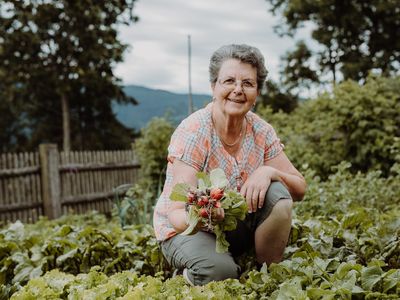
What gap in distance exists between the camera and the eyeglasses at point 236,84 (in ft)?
8.84

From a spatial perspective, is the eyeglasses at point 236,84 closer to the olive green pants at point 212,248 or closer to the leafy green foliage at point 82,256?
the olive green pants at point 212,248

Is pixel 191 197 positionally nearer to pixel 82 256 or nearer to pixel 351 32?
pixel 82 256

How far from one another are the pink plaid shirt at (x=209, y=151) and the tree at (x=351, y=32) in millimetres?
18944

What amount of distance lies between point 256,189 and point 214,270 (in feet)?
1.26

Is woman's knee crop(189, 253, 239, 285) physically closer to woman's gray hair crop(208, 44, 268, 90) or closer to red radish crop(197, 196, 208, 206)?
red radish crop(197, 196, 208, 206)

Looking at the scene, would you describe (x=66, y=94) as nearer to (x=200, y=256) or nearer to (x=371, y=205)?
(x=371, y=205)

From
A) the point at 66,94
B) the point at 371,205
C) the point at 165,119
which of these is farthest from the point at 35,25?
the point at 371,205

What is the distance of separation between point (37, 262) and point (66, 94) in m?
18.3

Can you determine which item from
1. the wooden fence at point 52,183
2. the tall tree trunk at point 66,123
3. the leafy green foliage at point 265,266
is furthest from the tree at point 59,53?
the leafy green foliage at point 265,266

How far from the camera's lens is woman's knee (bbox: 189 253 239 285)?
2.47 metres

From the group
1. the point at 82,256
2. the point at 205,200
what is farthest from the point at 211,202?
the point at 82,256

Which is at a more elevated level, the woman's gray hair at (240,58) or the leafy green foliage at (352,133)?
the woman's gray hair at (240,58)

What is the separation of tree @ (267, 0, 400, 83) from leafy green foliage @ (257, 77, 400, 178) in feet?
44.3

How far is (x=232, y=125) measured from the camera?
2.79 meters
